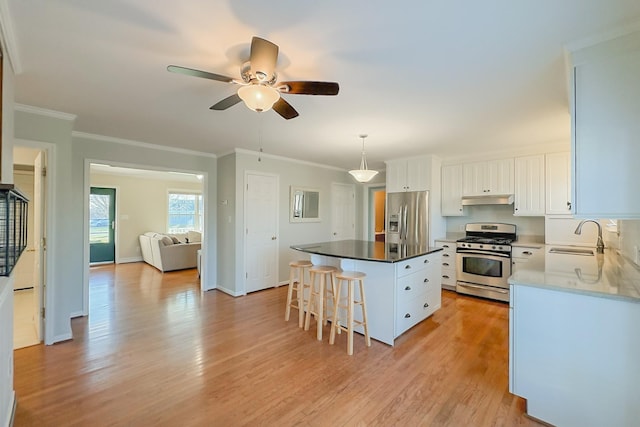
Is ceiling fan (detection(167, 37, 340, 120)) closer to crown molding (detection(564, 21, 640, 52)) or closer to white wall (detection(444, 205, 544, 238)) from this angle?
crown molding (detection(564, 21, 640, 52))

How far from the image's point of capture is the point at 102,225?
710 centimetres

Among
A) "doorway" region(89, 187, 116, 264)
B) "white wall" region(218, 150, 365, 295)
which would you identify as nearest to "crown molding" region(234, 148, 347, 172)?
"white wall" region(218, 150, 365, 295)

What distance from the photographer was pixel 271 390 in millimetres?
2092

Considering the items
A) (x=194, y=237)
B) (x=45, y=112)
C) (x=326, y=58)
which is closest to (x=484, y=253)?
(x=326, y=58)

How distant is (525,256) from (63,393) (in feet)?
17.1

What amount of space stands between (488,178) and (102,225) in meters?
8.64

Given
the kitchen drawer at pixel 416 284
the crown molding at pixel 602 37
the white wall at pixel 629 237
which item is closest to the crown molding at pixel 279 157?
the kitchen drawer at pixel 416 284

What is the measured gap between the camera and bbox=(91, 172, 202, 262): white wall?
7227 mm

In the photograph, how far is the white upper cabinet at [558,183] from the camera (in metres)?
3.84

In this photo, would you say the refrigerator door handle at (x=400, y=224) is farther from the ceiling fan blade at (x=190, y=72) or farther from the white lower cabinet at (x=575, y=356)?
the ceiling fan blade at (x=190, y=72)

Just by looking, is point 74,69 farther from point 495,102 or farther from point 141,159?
point 495,102

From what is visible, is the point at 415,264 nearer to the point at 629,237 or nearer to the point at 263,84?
the point at 629,237

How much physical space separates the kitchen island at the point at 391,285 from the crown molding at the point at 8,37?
2.74 metres

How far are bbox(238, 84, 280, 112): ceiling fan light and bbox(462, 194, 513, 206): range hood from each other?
3.97 meters
